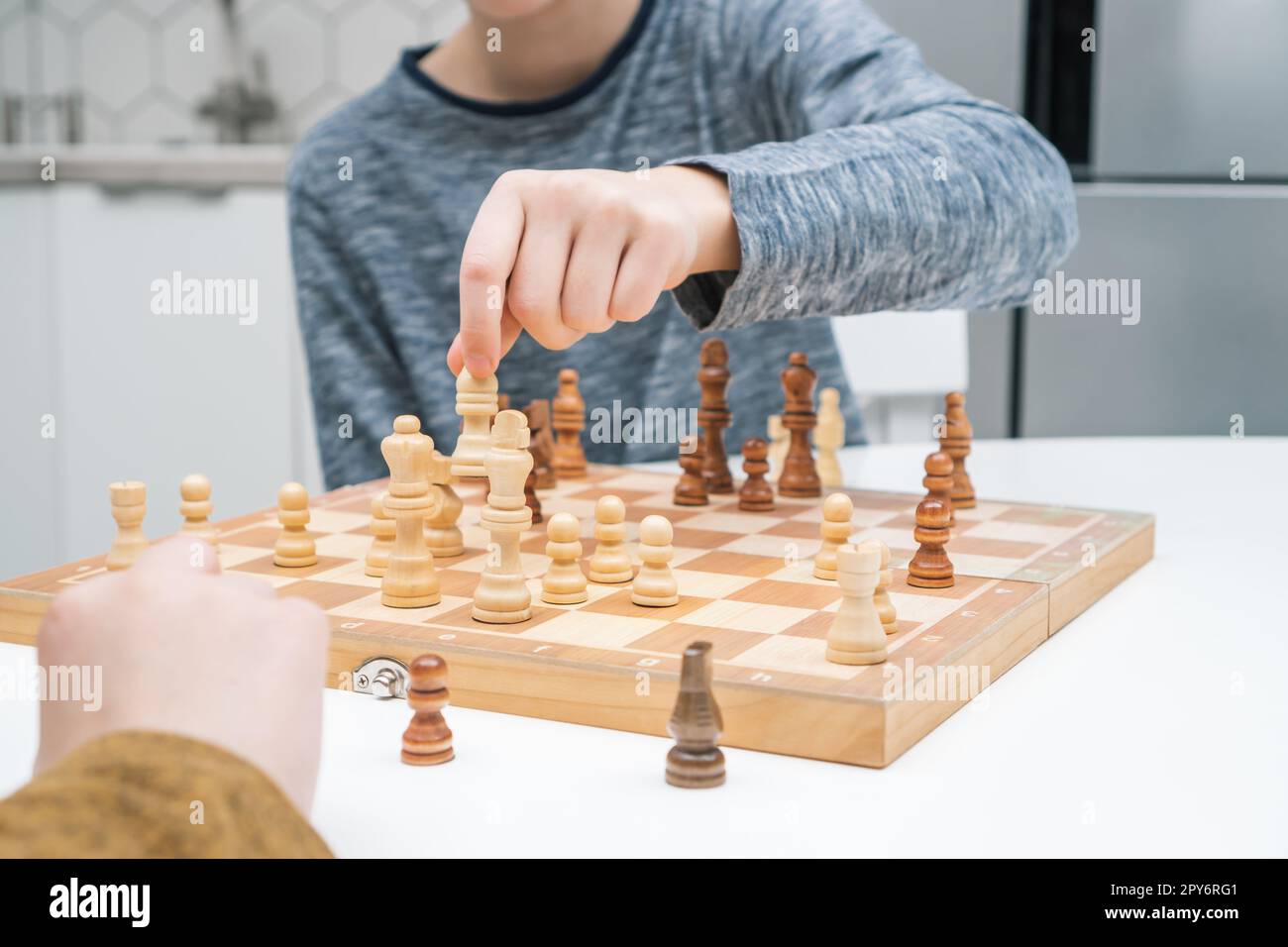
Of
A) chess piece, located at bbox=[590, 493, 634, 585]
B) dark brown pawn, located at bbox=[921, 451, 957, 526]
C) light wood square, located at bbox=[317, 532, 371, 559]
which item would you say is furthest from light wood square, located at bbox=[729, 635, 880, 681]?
light wood square, located at bbox=[317, 532, 371, 559]

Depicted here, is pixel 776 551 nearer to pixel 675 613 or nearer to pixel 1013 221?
pixel 675 613

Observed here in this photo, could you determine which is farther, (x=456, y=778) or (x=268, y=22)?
(x=268, y=22)

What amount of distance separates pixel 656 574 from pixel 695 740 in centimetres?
29

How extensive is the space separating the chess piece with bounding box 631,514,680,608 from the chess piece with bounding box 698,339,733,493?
18.6 inches

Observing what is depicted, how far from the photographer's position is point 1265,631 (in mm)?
1053

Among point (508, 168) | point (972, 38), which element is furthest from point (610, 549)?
point (972, 38)

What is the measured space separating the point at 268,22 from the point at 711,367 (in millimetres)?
2494

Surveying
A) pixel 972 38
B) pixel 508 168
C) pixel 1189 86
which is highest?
pixel 972 38

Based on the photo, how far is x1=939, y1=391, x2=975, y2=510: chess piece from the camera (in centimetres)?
140

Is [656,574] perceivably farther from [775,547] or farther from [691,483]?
[691,483]

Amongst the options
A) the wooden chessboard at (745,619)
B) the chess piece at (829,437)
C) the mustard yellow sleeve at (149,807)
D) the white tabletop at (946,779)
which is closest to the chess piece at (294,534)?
the wooden chessboard at (745,619)

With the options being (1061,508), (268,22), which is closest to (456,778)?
(1061,508)

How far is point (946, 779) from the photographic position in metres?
0.76

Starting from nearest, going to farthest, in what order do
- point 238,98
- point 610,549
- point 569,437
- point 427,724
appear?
point 427,724, point 610,549, point 569,437, point 238,98
